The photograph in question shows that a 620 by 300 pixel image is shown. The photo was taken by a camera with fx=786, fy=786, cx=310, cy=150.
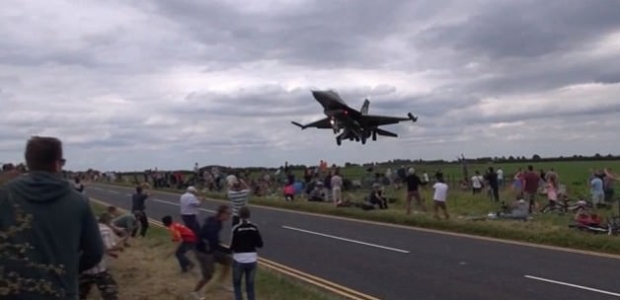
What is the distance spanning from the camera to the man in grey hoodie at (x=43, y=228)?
363 centimetres

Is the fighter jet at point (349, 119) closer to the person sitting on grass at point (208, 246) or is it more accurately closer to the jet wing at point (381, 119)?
the jet wing at point (381, 119)

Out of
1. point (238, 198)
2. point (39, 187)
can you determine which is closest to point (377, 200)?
point (238, 198)

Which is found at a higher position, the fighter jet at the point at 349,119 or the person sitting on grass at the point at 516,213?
the fighter jet at the point at 349,119

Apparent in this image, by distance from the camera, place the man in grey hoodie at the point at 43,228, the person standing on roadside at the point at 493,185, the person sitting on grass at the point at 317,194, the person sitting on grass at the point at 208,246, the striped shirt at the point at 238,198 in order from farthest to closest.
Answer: the person sitting on grass at the point at 317,194 → the person standing on roadside at the point at 493,185 → the striped shirt at the point at 238,198 → the person sitting on grass at the point at 208,246 → the man in grey hoodie at the point at 43,228

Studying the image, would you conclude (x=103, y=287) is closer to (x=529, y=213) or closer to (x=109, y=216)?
(x=109, y=216)

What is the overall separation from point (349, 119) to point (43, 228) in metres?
26.1

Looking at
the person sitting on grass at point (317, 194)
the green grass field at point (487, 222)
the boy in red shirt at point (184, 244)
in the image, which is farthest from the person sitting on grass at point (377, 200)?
the boy in red shirt at point (184, 244)

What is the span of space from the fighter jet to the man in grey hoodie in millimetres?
24988

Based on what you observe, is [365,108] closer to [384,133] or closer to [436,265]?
[384,133]

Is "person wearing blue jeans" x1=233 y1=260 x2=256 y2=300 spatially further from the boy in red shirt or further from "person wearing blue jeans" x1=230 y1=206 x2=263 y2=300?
the boy in red shirt

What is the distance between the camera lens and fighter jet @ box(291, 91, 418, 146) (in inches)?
1156

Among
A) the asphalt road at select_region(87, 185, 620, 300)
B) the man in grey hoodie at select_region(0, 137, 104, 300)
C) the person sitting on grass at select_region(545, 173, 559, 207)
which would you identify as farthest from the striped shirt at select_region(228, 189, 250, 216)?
the person sitting on grass at select_region(545, 173, 559, 207)

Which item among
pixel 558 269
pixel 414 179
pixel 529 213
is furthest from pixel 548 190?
pixel 558 269

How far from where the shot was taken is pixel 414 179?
24.6 meters
